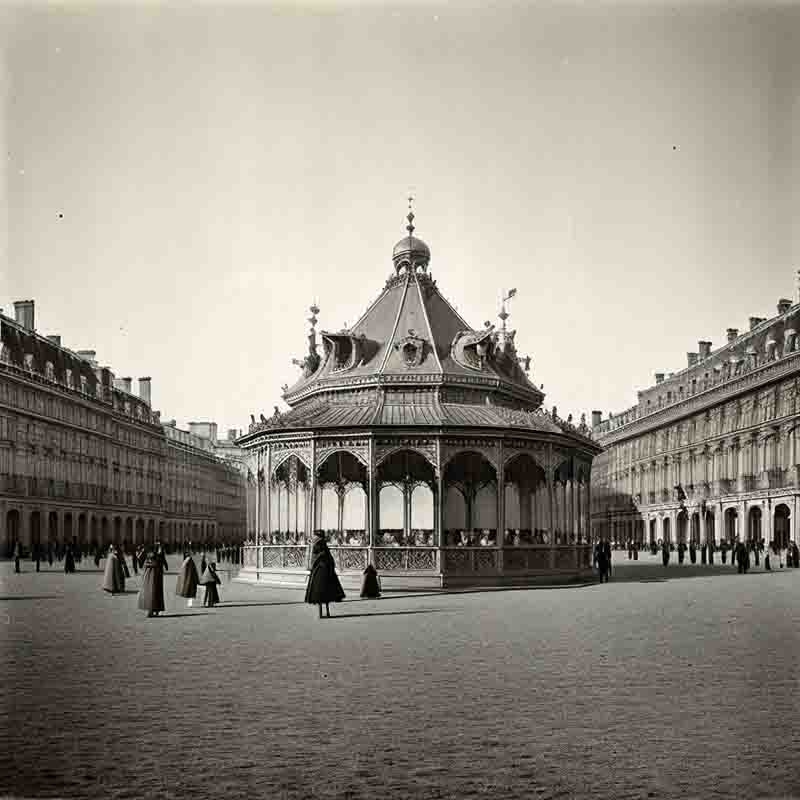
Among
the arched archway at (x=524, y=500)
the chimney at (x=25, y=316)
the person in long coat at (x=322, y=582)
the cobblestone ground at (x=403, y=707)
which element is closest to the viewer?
the cobblestone ground at (x=403, y=707)

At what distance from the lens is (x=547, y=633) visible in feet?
59.4

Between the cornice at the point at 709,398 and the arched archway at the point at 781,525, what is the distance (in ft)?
26.0

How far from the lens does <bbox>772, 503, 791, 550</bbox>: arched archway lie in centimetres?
6247

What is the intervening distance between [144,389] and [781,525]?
67.2 m

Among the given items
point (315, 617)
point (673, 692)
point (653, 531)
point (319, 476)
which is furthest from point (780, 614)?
point (653, 531)

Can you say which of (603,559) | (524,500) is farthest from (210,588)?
(524,500)

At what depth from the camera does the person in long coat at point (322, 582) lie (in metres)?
21.2

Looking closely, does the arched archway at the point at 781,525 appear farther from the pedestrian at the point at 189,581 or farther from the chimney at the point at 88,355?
the chimney at the point at 88,355

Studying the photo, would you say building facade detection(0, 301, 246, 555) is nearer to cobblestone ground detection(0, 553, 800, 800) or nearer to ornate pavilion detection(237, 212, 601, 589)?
ornate pavilion detection(237, 212, 601, 589)

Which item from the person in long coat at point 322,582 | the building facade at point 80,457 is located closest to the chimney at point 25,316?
the building facade at point 80,457

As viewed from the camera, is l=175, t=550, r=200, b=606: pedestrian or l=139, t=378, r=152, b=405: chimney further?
l=139, t=378, r=152, b=405: chimney

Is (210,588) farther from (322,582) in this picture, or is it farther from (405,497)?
(405,497)

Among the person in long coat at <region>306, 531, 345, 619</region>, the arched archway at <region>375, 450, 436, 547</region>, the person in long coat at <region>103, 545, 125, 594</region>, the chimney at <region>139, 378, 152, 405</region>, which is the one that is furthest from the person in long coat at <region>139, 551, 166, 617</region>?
the chimney at <region>139, 378, 152, 405</region>

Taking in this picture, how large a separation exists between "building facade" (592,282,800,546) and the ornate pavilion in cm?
1617
